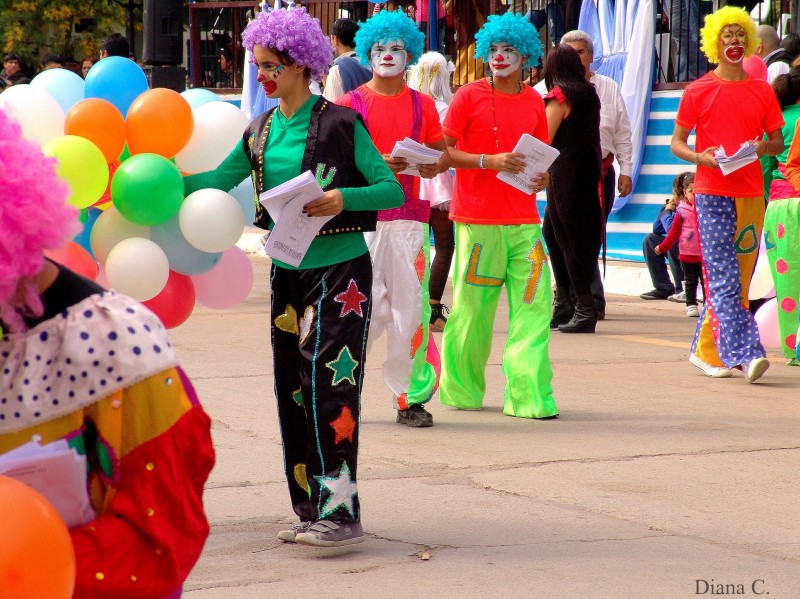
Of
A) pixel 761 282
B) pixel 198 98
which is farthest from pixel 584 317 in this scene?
pixel 198 98

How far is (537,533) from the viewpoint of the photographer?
16.0 ft

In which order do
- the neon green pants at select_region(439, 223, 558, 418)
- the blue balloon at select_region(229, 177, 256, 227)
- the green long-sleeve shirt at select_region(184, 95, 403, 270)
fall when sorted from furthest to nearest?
1. the neon green pants at select_region(439, 223, 558, 418)
2. the blue balloon at select_region(229, 177, 256, 227)
3. the green long-sleeve shirt at select_region(184, 95, 403, 270)

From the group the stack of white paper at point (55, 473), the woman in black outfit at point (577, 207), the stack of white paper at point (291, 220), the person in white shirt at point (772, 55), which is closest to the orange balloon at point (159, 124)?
the stack of white paper at point (291, 220)

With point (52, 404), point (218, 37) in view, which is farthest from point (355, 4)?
point (52, 404)

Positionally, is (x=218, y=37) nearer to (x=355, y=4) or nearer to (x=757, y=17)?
(x=355, y=4)

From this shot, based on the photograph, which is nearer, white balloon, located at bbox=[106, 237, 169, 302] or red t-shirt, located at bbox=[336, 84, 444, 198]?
white balloon, located at bbox=[106, 237, 169, 302]

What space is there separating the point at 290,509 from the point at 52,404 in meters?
3.15

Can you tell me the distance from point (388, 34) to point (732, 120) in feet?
8.18

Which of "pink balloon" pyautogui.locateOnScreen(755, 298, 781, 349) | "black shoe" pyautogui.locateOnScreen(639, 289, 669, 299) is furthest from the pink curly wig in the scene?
"black shoe" pyautogui.locateOnScreen(639, 289, 669, 299)

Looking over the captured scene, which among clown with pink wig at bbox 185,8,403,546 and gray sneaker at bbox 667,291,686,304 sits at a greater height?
clown with pink wig at bbox 185,8,403,546

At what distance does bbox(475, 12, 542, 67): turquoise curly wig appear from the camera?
23.4 ft

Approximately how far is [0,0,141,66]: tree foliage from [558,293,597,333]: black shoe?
22.9 metres

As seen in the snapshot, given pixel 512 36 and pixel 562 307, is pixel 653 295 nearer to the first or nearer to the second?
pixel 562 307

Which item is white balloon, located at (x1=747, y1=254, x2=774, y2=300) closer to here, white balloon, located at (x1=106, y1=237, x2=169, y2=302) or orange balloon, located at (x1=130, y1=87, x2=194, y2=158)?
orange balloon, located at (x1=130, y1=87, x2=194, y2=158)
